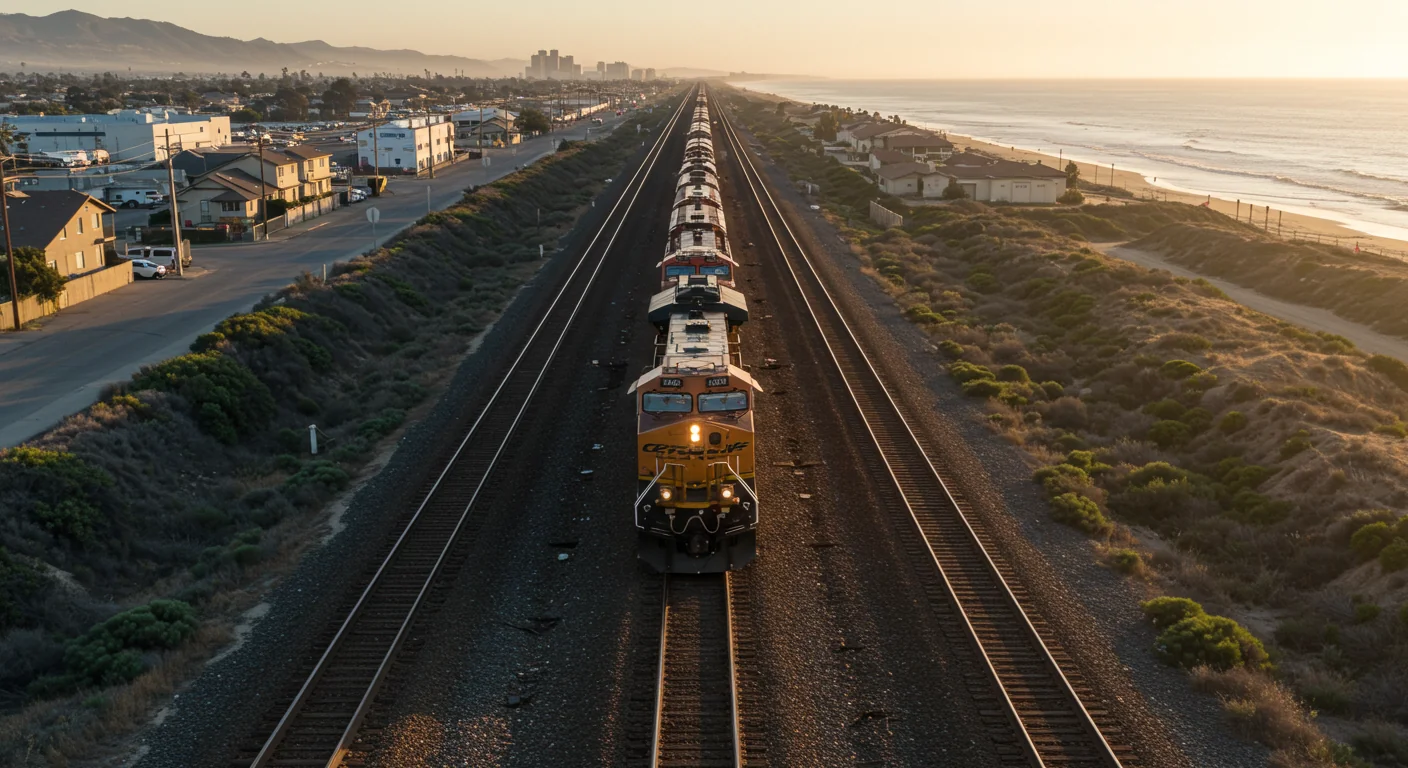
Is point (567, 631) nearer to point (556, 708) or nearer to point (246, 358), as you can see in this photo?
point (556, 708)

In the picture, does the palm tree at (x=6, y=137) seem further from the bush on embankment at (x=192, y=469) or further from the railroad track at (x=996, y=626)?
the railroad track at (x=996, y=626)

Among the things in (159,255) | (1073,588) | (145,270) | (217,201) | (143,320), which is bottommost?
(1073,588)

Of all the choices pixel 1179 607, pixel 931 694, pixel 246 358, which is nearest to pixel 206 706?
pixel 931 694

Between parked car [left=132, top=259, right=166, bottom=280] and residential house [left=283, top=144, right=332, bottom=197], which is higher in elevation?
residential house [left=283, top=144, right=332, bottom=197]

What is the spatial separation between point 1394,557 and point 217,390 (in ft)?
90.5

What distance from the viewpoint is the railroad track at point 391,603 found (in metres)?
13.5

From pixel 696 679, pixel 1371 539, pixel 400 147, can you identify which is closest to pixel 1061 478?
pixel 1371 539

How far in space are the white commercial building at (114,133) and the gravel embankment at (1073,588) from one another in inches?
4202

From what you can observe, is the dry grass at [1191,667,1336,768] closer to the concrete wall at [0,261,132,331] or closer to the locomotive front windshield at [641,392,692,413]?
the locomotive front windshield at [641,392,692,413]

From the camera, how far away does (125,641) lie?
16.3 meters

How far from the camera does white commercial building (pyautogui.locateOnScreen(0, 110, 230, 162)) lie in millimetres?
114688

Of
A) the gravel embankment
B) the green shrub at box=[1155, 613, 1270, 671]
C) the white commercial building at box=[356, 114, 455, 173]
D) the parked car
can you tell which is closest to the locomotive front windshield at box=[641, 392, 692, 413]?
the gravel embankment

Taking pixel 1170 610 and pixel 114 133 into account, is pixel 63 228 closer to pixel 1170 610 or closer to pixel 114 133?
pixel 1170 610

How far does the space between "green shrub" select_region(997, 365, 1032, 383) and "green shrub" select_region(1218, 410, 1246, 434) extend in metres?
6.68
